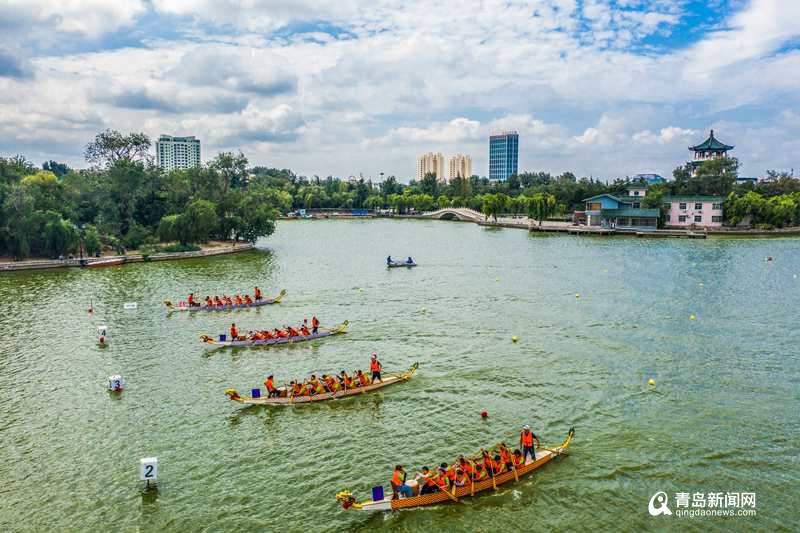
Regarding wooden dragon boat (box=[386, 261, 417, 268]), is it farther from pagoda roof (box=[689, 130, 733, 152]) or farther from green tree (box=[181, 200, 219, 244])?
pagoda roof (box=[689, 130, 733, 152])

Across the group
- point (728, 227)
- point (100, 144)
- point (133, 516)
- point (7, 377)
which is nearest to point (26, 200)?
point (100, 144)

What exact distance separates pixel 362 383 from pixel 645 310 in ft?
74.5

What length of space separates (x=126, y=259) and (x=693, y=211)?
9067cm

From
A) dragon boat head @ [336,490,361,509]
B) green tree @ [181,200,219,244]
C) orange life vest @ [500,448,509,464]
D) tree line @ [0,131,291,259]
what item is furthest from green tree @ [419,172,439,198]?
dragon boat head @ [336,490,361,509]

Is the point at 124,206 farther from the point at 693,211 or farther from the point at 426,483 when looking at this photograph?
the point at 693,211

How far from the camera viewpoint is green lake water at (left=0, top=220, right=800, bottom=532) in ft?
51.8

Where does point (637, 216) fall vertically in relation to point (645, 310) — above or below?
above

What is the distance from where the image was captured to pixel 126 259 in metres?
→ 59.4

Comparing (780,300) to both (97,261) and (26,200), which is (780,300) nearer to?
(97,261)

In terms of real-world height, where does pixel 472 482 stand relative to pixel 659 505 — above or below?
above

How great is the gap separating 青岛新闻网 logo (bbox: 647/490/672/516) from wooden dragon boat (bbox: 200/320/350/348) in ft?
63.5

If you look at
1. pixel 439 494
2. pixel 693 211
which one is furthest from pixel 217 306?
pixel 693 211

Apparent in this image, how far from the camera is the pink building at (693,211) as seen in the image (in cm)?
9644

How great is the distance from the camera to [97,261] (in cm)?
5697
